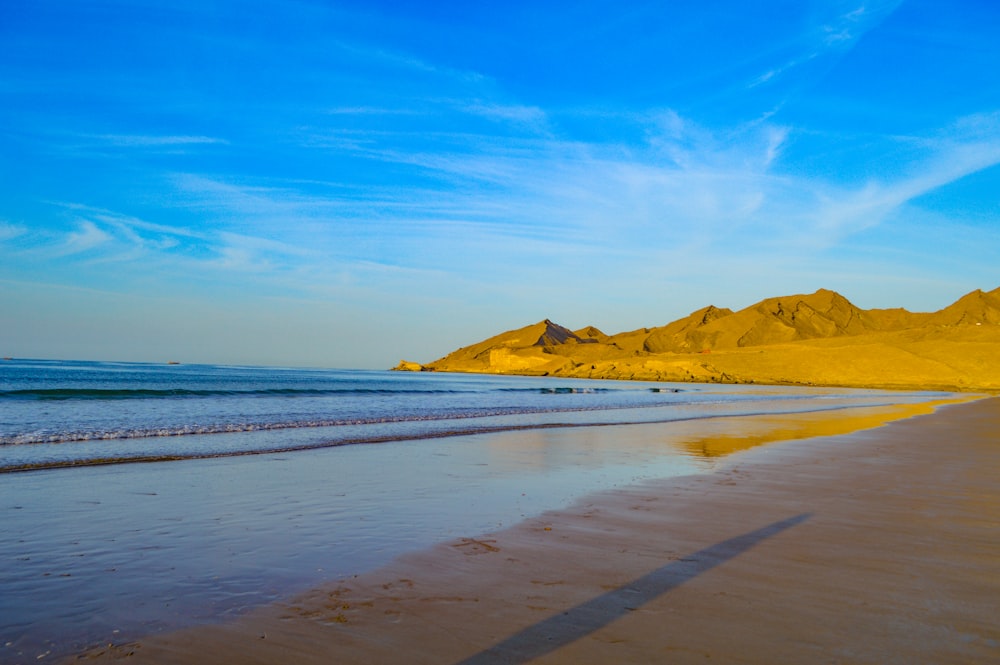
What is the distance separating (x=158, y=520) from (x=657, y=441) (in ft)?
42.2

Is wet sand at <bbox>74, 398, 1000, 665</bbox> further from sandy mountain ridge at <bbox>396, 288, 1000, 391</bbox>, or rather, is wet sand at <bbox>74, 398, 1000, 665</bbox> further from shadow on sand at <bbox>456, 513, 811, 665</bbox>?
sandy mountain ridge at <bbox>396, 288, 1000, 391</bbox>

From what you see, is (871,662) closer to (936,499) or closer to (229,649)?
(229,649)

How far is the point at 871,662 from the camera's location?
3.58m

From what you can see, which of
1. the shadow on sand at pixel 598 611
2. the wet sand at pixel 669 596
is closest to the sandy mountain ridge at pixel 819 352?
the wet sand at pixel 669 596

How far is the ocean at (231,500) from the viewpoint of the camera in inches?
186

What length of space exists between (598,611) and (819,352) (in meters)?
99.4

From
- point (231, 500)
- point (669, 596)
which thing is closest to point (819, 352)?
point (231, 500)

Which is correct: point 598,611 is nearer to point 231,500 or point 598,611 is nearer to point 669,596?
point 669,596

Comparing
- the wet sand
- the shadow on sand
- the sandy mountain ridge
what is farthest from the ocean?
the sandy mountain ridge

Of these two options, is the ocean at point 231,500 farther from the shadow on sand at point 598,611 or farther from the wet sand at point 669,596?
the shadow on sand at point 598,611

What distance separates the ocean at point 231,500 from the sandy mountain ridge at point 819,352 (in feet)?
244

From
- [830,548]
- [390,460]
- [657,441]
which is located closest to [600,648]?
[830,548]

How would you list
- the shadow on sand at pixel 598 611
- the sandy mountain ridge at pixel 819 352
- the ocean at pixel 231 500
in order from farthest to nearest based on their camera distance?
the sandy mountain ridge at pixel 819 352 → the ocean at pixel 231 500 → the shadow on sand at pixel 598 611

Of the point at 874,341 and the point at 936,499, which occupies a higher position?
the point at 874,341
